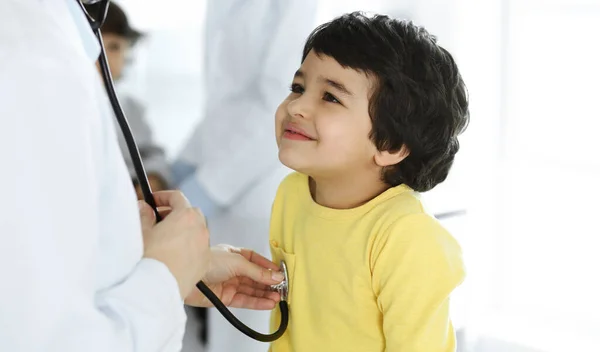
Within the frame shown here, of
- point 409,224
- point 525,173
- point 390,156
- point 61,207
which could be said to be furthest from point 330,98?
point 525,173

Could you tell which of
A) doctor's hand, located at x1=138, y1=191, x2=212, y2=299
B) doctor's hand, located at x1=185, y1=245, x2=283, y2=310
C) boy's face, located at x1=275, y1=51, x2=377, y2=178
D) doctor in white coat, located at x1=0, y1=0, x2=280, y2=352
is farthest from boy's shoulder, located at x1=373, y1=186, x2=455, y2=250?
doctor in white coat, located at x1=0, y1=0, x2=280, y2=352

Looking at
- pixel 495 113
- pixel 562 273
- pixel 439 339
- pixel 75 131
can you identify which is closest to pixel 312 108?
pixel 439 339

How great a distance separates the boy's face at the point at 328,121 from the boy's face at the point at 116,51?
587 millimetres

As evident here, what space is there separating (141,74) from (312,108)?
633mm

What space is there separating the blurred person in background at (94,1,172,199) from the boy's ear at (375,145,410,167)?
606 mm

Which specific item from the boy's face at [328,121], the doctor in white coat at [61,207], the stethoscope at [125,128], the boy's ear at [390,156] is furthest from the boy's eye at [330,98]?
the doctor in white coat at [61,207]

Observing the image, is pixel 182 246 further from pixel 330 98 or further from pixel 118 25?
pixel 118 25

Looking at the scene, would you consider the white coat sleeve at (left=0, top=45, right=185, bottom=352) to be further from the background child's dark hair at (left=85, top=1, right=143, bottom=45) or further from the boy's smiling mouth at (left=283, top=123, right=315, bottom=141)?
the background child's dark hair at (left=85, top=1, right=143, bottom=45)

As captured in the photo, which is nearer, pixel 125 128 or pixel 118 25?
pixel 125 128

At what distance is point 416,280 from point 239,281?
0.35m

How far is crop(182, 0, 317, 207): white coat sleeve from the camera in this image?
1580 millimetres

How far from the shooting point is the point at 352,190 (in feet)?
4.17

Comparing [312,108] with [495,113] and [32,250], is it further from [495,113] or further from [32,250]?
[495,113]

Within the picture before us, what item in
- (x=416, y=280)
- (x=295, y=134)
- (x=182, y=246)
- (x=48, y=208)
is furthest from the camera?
(x=295, y=134)
